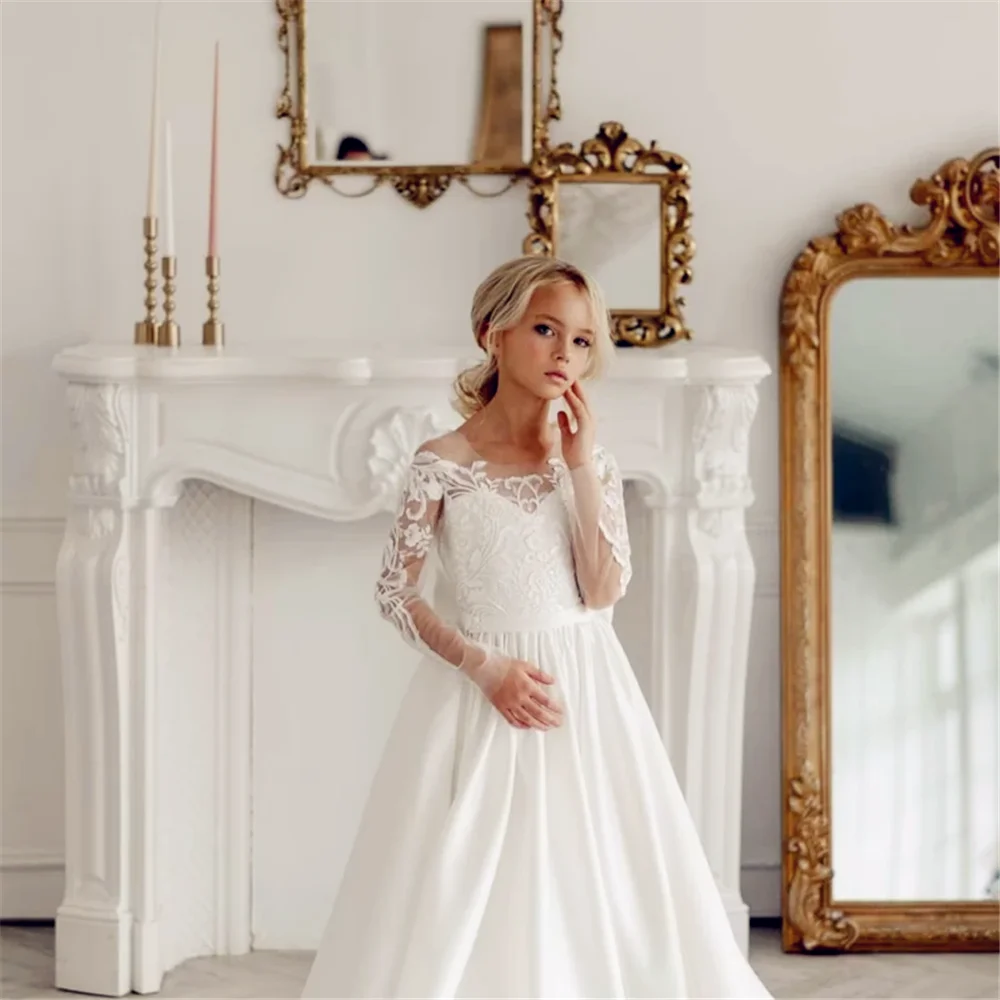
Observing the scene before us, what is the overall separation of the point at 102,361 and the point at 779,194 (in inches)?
57.8

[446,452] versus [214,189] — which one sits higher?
[214,189]

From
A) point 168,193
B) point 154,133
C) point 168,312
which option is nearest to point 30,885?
point 168,312

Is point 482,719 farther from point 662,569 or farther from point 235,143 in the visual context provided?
point 235,143

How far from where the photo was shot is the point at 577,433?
2412 millimetres

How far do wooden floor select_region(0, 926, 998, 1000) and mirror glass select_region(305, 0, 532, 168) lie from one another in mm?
1702

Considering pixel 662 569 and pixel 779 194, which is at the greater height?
pixel 779 194

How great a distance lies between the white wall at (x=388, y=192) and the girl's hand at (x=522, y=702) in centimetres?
→ 126

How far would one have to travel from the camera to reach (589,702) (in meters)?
2.45

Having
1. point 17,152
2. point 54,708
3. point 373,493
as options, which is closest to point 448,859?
point 373,493

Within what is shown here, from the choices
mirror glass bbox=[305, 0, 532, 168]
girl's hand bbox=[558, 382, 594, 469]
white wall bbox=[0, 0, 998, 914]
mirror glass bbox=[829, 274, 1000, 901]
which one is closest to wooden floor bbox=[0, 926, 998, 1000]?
mirror glass bbox=[829, 274, 1000, 901]

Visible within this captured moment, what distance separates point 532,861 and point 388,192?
66.8 inches

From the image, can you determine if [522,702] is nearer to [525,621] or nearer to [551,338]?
[525,621]

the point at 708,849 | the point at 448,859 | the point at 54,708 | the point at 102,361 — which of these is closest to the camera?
the point at 448,859

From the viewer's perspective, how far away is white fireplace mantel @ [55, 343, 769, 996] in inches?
126
